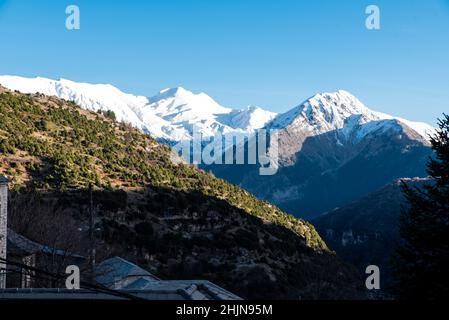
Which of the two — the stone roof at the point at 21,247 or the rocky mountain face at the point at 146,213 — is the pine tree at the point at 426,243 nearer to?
the stone roof at the point at 21,247

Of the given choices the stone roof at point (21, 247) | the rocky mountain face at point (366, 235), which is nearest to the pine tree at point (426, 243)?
the stone roof at point (21, 247)

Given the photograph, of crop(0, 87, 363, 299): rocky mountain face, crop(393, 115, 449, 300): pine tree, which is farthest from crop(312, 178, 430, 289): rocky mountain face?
crop(393, 115, 449, 300): pine tree

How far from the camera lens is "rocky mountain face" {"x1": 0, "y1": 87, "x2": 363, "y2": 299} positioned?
5466 centimetres

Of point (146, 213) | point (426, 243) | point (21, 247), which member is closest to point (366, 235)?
point (146, 213)

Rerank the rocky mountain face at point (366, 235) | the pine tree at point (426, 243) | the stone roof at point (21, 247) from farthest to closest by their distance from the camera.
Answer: the rocky mountain face at point (366, 235), the stone roof at point (21, 247), the pine tree at point (426, 243)

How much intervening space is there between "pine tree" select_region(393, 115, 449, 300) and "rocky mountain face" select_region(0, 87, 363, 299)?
1101 inches

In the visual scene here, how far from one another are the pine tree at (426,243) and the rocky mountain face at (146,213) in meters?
28.0

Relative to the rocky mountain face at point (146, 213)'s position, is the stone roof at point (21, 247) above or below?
below

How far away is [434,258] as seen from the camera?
20.4 m

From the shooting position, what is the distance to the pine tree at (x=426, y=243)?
792 inches

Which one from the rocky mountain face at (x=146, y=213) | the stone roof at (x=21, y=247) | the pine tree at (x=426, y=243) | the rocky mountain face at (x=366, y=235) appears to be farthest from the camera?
the rocky mountain face at (x=366, y=235)

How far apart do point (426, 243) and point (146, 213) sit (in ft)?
163
